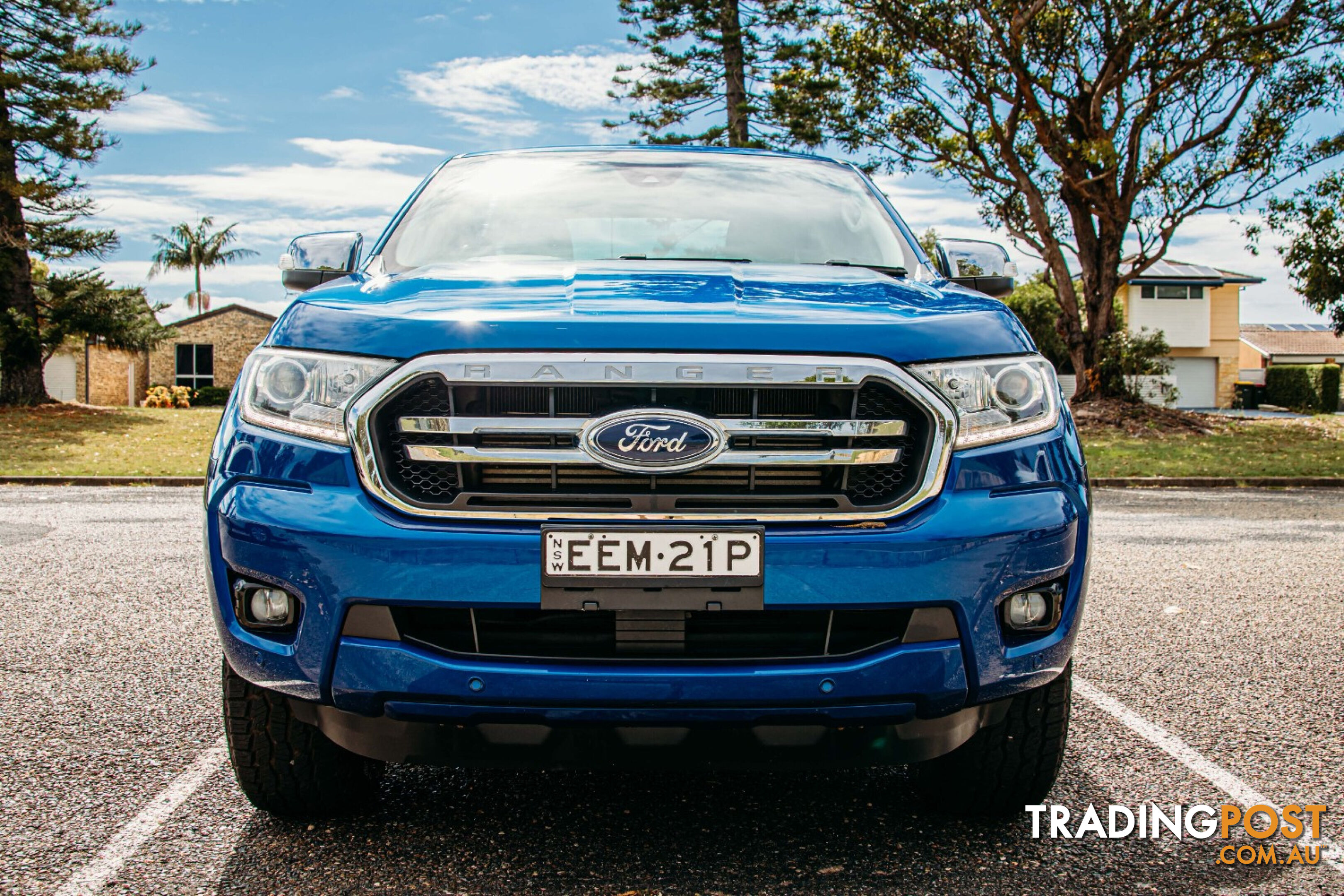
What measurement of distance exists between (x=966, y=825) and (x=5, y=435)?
68.1ft

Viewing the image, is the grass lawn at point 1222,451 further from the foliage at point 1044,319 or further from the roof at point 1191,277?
the roof at point 1191,277

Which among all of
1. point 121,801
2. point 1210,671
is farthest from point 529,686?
point 1210,671

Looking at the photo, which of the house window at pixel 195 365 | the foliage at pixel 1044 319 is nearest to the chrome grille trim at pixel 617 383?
the foliage at pixel 1044 319

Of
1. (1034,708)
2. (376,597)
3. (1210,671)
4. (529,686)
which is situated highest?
(376,597)

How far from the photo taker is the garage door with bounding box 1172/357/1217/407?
48906 mm

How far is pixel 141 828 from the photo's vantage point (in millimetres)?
2596

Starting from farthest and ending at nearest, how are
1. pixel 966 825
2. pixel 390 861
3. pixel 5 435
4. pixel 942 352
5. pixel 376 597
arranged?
pixel 5 435 → pixel 966 825 → pixel 390 861 → pixel 942 352 → pixel 376 597

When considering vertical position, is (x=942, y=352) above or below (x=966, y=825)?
above

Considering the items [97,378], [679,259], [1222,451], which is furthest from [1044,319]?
[679,259]

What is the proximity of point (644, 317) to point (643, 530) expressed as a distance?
1.37ft

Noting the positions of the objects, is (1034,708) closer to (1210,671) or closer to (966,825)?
(966,825)

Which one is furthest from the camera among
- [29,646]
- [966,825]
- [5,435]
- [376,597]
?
[5,435]

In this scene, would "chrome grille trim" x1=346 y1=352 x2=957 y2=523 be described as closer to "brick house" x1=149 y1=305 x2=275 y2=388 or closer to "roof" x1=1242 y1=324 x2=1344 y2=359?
"brick house" x1=149 y1=305 x2=275 y2=388

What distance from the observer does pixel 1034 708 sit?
2455 millimetres
